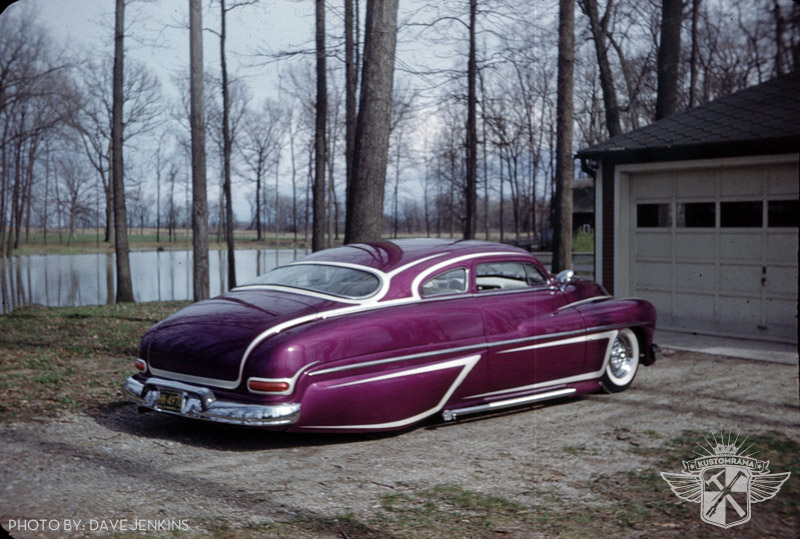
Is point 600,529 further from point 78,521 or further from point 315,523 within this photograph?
point 78,521

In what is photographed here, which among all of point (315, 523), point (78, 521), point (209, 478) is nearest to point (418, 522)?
point (315, 523)

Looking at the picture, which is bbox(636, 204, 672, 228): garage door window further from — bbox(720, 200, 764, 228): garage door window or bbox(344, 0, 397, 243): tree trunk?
bbox(344, 0, 397, 243): tree trunk

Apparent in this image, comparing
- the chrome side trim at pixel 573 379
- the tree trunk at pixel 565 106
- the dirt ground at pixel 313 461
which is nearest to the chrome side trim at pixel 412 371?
the chrome side trim at pixel 573 379

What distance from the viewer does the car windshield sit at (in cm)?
561

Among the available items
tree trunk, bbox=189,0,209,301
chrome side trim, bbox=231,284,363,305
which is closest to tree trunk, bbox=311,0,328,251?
tree trunk, bbox=189,0,209,301

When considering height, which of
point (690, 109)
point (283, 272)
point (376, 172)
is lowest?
point (283, 272)

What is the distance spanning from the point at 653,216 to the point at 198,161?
26.1 ft

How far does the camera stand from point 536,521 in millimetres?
3795

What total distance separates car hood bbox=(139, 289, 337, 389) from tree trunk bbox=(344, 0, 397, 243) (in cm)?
390

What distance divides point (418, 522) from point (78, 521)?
175 cm

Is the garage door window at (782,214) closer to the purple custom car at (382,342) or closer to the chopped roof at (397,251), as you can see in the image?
the purple custom car at (382,342)

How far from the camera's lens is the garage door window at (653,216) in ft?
37.3

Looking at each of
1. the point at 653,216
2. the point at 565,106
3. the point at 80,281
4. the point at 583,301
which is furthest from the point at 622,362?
the point at 80,281

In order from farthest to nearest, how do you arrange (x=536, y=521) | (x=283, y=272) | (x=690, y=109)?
(x=690, y=109), (x=283, y=272), (x=536, y=521)
